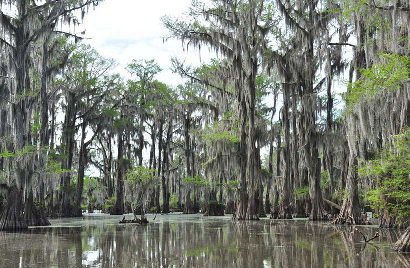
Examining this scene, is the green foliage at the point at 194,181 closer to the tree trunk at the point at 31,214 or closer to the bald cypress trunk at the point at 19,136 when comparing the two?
the tree trunk at the point at 31,214

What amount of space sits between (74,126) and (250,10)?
18142mm

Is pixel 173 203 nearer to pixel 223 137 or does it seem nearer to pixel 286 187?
pixel 223 137

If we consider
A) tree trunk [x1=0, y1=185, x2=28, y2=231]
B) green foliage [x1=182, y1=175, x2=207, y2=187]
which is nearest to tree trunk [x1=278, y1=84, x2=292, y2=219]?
green foliage [x1=182, y1=175, x2=207, y2=187]

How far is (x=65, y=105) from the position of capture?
34.0m

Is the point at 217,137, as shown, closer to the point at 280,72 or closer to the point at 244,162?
the point at 244,162

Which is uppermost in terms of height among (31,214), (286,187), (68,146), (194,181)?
(68,146)

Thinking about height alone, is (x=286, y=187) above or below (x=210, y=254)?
above

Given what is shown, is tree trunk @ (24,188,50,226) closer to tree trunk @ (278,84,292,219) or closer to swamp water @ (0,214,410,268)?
swamp water @ (0,214,410,268)

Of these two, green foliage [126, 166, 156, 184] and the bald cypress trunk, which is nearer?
the bald cypress trunk

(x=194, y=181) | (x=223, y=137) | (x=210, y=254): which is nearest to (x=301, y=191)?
(x=223, y=137)

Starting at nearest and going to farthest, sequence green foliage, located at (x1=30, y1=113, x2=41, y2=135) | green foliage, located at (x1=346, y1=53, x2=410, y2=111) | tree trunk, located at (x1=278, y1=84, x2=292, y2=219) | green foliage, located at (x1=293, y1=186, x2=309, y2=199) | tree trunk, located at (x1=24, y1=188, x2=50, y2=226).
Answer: green foliage, located at (x1=346, y1=53, x2=410, y2=111) → tree trunk, located at (x1=24, y1=188, x2=50, y2=226) → tree trunk, located at (x1=278, y1=84, x2=292, y2=219) → green foliage, located at (x1=293, y1=186, x2=309, y2=199) → green foliage, located at (x1=30, y1=113, x2=41, y2=135)

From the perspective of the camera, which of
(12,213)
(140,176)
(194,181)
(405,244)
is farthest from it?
(194,181)

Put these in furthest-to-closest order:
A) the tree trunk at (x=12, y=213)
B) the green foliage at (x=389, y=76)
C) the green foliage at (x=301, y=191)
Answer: the green foliage at (x=301, y=191) < the tree trunk at (x=12, y=213) < the green foliage at (x=389, y=76)

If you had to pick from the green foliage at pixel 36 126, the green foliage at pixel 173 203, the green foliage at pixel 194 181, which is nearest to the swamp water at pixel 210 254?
the green foliage at pixel 36 126
